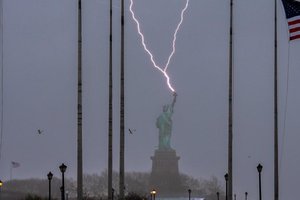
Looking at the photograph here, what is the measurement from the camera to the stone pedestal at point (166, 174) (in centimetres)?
16412

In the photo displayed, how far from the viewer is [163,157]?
166375mm

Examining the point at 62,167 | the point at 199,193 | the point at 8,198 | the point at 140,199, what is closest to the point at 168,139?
the point at 199,193

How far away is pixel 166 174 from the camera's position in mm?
163875

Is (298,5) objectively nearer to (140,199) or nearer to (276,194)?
(276,194)

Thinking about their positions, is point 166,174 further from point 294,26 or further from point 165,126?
point 294,26

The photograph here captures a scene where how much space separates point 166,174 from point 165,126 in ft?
31.0

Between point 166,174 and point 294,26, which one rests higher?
point 294,26

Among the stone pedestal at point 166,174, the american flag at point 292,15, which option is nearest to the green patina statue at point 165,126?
the stone pedestal at point 166,174

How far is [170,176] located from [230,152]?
106265 mm

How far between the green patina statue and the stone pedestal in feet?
4.98

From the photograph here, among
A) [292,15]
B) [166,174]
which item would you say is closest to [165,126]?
[166,174]

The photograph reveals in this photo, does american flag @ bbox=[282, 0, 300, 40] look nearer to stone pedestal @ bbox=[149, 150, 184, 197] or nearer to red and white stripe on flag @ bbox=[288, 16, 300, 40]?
red and white stripe on flag @ bbox=[288, 16, 300, 40]

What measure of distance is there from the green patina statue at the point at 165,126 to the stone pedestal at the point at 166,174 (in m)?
1.52

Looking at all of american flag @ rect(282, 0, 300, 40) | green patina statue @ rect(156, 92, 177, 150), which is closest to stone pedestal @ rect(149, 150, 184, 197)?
green patina statue @ rect(156, 92, 177, 150)
